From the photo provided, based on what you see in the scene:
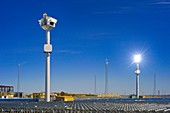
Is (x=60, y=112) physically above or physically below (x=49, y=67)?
below

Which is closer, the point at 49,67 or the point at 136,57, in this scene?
the point at 49,67

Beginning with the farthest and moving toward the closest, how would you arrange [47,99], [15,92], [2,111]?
[15,92] < [47,99] < [2,111]

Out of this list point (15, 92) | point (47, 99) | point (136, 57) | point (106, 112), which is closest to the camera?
point (106, 112)

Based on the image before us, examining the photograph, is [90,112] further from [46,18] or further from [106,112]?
[46,18]

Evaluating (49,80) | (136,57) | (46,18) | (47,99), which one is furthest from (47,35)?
(136,57)

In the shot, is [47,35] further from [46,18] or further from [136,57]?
[136,57]

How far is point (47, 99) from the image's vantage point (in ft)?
202

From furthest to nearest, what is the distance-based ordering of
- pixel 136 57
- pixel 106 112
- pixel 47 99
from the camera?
1. pixel 136 57
2. pixel 47 99
3. pixel 106 112

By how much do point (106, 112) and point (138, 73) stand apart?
75.1 m

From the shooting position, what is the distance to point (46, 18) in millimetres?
64688

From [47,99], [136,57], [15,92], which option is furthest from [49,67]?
[15,92]

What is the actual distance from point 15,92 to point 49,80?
286 ft

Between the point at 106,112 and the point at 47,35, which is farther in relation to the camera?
the point at 47,35

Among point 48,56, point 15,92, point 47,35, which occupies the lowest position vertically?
point 15,92
